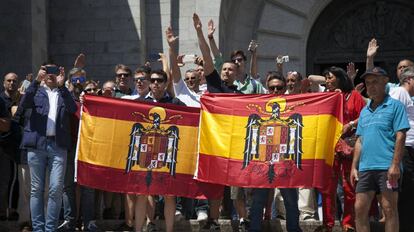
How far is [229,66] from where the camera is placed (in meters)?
10.8

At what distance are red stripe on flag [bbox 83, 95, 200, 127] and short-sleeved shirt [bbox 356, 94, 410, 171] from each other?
2776mm

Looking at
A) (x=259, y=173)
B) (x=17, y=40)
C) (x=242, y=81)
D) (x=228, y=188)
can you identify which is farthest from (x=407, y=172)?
(x=17, y=40)

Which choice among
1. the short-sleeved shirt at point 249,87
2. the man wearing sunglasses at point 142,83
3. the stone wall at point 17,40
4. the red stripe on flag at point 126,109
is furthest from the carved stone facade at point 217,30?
the red stripe on flag at point 126,109

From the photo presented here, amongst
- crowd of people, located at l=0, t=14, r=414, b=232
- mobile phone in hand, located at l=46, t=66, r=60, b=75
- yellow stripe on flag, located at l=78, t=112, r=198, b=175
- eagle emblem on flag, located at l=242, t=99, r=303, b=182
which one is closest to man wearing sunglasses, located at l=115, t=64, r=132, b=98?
crowd of people, located at l=0, t=14, r=414, b=232

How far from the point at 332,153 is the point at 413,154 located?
1.07 metres

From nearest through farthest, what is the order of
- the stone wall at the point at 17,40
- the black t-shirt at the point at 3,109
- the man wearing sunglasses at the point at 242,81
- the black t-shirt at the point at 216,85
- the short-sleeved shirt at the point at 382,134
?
the short-sleeved shirt at the point at 382,134 < the black t-shirt at the point at 216,85 < the black t-shirt at the point at 3,109 < the man wearing sunglasses at the point at 242,81 < the stone wall at the point at 17,40

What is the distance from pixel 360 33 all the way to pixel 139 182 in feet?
26.6

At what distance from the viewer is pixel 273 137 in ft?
34.3

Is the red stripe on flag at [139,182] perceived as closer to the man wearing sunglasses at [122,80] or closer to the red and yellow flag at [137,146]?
the red and yellow flag at [137,146]

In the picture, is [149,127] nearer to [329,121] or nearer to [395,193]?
[329,121]

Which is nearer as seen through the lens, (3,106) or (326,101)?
(326,101)

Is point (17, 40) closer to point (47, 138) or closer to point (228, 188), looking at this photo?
point (47, 138)

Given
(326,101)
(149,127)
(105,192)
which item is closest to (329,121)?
(326,101)

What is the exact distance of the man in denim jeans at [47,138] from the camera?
33.6 feet
